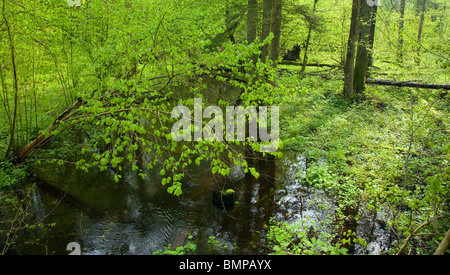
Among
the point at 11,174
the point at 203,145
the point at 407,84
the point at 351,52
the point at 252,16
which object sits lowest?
the point at 11,174

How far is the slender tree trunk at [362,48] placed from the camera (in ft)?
35.4

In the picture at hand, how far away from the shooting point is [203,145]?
536cm

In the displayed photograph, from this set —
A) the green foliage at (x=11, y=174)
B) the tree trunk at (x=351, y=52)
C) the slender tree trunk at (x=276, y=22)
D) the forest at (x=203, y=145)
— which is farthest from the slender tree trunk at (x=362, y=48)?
the green foliage at (x=11, y=174)

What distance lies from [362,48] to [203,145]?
1046cm

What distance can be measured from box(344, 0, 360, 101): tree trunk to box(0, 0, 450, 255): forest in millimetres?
69

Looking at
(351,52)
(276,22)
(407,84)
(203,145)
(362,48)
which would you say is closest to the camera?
(203,145)

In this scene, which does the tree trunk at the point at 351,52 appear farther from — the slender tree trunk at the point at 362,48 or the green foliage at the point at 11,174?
the green foliage at the point at 11,174

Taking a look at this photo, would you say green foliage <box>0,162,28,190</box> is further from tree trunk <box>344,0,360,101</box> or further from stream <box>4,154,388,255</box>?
tree trunk <box>344,0,360,101</box>

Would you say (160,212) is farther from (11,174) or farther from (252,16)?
(252,16)

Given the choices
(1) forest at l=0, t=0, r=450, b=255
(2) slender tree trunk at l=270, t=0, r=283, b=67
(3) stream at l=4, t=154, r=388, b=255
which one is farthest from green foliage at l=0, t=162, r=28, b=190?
(2) slender tree trunk at l=270, t=0, r=283, b=67

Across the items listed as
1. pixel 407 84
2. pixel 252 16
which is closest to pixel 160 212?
pixel 252 16

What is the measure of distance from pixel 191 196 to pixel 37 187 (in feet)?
17.5

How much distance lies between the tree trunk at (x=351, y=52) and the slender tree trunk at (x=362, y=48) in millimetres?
211

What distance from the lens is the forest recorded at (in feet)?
15.2
